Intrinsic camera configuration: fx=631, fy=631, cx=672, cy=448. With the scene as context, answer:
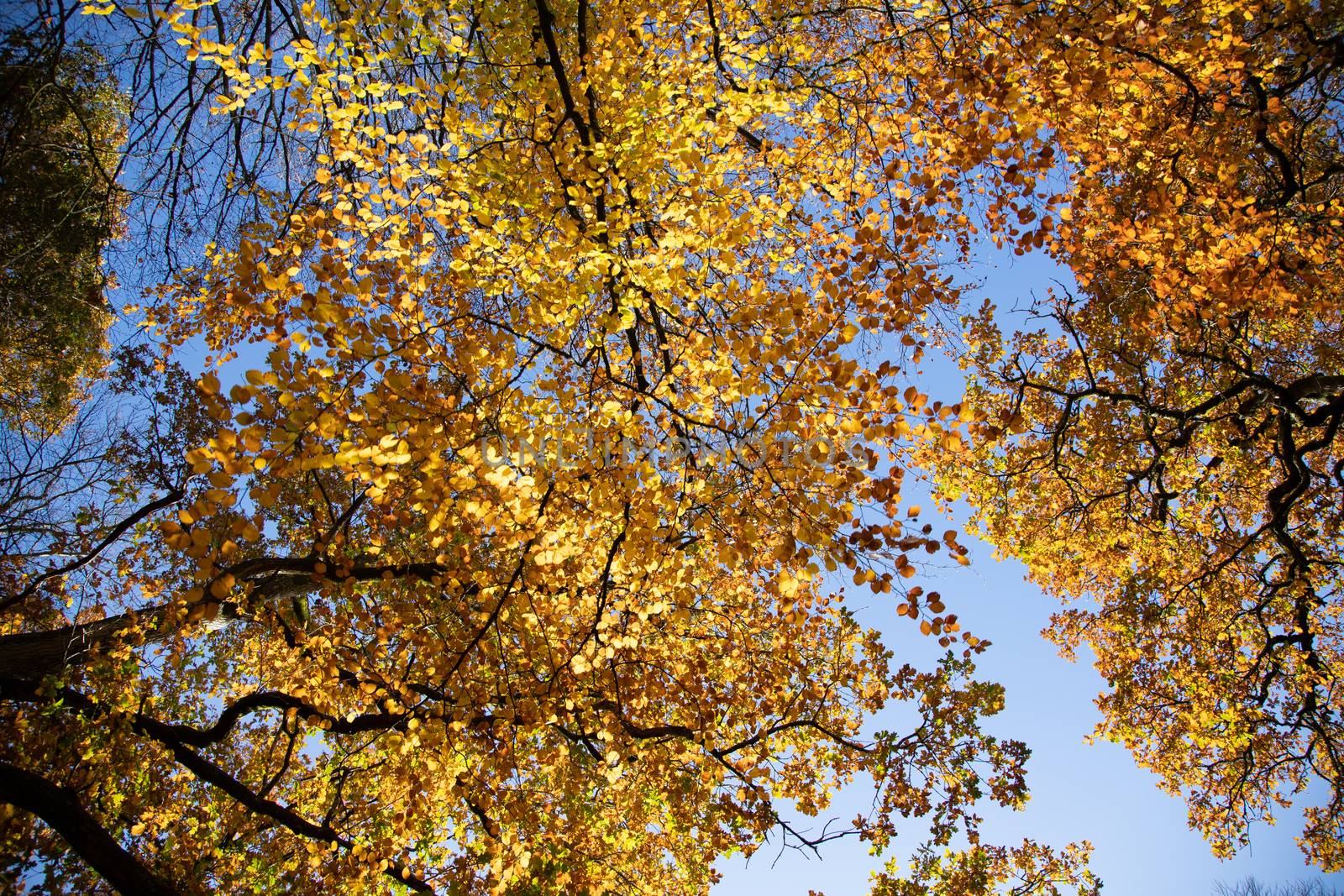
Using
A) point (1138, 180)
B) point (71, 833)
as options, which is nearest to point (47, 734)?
point (71, 833)

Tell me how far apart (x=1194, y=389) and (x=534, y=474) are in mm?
10048

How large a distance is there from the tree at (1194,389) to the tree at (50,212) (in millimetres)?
7694

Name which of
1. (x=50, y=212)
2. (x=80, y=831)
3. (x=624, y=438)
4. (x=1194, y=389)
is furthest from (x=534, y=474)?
(x=1194, y=389)

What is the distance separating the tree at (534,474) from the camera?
138 inches

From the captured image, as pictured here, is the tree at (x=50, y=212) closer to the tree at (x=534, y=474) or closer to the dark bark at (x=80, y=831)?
the tree at (x=534, y=474)

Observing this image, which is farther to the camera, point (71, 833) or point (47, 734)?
point (47, 734)

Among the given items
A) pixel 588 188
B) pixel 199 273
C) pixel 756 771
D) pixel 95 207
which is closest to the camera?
pixel 588 188

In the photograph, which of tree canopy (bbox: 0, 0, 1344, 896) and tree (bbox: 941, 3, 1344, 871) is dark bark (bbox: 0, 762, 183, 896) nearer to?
tree canopy (bbox: 0, 0, 1344, 896)

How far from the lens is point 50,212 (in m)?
7.28

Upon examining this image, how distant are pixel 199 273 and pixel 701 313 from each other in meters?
5.99

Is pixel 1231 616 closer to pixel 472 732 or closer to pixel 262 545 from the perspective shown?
pixel 472 732

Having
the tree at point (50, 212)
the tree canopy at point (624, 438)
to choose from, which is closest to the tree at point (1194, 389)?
the tree canopy at point (624, 438)

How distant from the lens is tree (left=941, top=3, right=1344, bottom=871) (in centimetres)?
600

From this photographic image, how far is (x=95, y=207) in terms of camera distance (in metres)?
5.57
